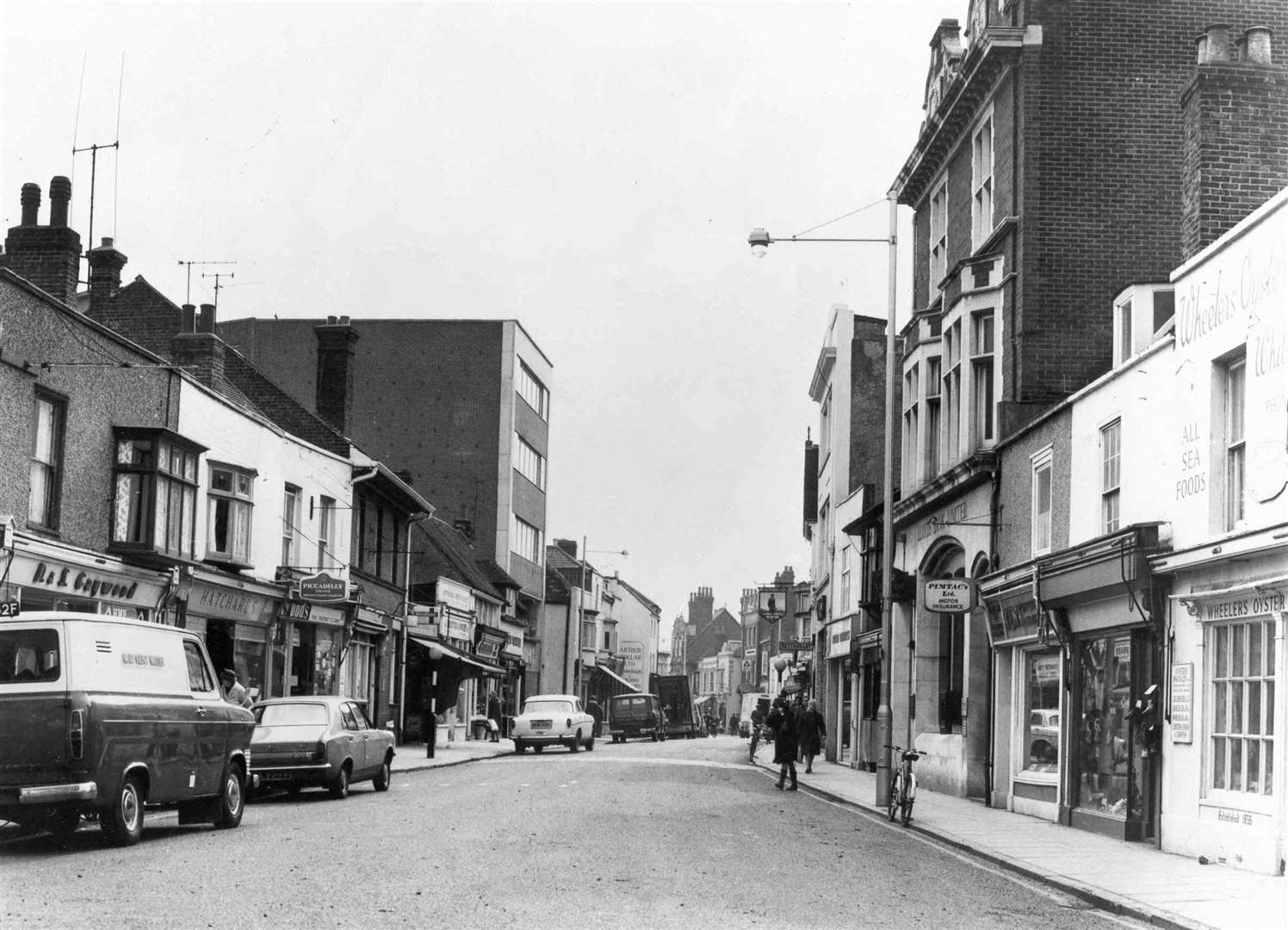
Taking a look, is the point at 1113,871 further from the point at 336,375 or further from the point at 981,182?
the point at 336,375

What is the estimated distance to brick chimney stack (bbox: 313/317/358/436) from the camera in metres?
41.7

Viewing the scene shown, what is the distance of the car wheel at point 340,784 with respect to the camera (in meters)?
21.6

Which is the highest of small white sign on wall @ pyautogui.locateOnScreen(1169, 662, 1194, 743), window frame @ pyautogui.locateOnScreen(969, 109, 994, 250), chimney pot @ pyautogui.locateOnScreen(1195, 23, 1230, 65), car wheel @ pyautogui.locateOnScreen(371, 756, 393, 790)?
window frame @ pyautogui.locateOnScreen(969, 109, 994, 250)

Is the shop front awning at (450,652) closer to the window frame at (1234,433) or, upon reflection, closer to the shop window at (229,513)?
the shop window at (229,513)

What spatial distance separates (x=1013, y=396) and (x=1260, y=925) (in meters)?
15.8

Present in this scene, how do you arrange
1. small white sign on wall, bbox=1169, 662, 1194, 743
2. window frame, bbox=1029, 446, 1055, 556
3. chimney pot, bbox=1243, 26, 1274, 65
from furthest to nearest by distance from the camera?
window frame, bbox=1029, 446, 1055, 556 < chimney pot, bbox=1243, 26, 1274, 65 < small white sign on wall, bbox=1169, 662, 1194, 743

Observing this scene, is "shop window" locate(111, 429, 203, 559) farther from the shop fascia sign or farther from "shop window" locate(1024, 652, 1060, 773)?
"shop window" locate(1024, 652, 1060, 773)

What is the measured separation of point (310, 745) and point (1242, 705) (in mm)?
12458

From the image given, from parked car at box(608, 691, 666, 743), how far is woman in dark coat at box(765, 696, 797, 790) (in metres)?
36.2

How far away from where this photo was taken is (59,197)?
25906 millimetres

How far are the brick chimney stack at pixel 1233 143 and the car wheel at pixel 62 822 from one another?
46.3 feet

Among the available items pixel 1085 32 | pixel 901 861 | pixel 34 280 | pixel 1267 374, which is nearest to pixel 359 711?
pixel 34 280

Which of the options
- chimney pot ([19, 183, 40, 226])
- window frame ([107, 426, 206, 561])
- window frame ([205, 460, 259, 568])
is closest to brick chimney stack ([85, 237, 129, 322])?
window frame ([205, 460, 259, 568])

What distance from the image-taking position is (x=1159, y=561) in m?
16.8
